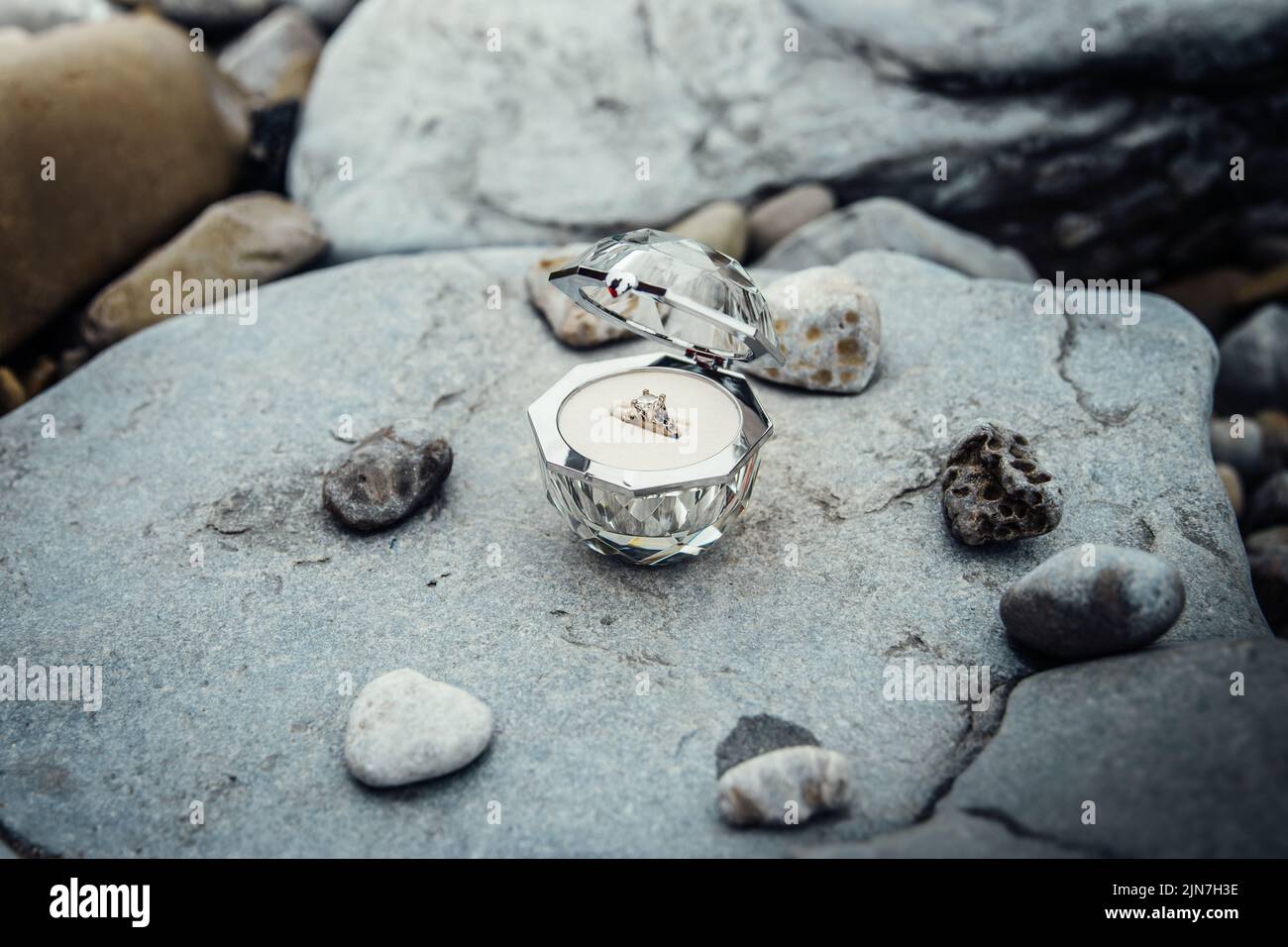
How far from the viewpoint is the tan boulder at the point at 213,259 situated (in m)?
4.34

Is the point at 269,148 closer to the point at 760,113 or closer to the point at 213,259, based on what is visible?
the point at 213,259

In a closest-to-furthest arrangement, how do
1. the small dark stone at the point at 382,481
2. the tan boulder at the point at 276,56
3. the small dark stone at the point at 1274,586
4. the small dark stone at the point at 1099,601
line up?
the small dark stone at the point at 1099,601
the small dark stone at the point at 382,481
the small dark stone at the point at 1274,586
the tan boulder at the point at 276,56

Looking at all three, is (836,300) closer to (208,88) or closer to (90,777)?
(90,777)

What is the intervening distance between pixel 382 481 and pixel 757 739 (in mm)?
1360

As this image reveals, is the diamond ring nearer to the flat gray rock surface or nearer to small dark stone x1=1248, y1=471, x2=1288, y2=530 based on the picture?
the flat gray rock surface

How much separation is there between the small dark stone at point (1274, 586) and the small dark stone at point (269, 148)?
15.5 ft

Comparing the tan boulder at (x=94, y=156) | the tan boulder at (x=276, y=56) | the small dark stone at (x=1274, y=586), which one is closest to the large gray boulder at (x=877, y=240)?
the small dark stone at (x=1274, y=586)

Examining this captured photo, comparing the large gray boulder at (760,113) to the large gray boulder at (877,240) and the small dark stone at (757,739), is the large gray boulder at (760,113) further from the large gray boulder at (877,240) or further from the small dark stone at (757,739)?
the small dark stone at (757,739)

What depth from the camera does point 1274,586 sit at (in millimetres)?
3748

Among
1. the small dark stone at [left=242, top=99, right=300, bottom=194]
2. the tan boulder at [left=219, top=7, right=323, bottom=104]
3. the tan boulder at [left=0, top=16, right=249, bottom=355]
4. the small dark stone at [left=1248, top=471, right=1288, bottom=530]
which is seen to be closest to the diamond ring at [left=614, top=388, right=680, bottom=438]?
the tan boulder at [left=0, top=16, right=249, bottom=355]

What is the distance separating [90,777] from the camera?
2.40 meters

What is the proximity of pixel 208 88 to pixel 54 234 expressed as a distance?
3.81 ft

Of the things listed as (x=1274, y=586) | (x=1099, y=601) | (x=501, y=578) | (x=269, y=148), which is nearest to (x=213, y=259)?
(x=269, y=148)

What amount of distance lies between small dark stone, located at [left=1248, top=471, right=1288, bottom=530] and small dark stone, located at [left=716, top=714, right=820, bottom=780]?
3035mm
